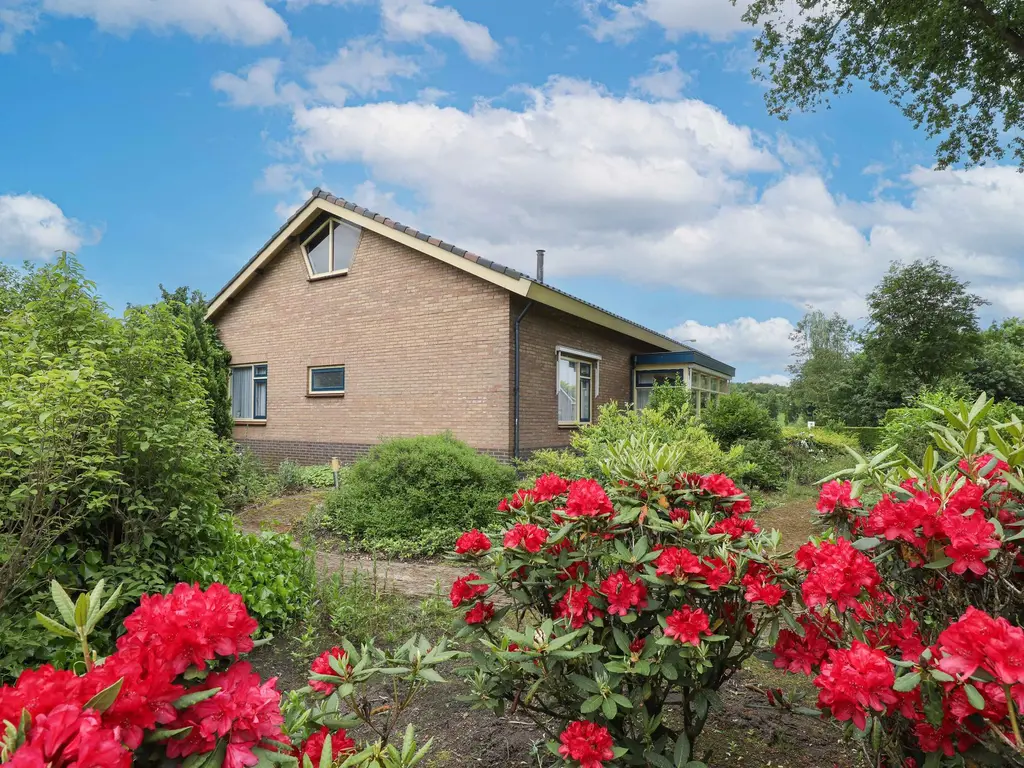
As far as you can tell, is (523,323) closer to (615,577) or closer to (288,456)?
(288,456)

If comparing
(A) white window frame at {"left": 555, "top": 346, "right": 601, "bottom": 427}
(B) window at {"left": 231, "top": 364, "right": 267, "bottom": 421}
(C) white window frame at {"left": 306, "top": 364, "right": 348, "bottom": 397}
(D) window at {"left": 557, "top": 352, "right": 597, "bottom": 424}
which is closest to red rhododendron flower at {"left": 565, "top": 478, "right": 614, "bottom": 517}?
(A) white window frame at {"left": 555, "top": 346, "right": 601, "bottom": 427}

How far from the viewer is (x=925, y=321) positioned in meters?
23.0

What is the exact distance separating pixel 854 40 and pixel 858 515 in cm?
1525

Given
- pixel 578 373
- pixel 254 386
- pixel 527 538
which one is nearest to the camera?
pixel 527 538

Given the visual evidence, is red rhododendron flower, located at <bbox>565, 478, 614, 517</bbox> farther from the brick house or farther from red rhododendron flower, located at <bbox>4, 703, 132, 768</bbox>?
the brick house

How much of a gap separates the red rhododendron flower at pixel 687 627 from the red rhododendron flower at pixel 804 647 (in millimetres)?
350

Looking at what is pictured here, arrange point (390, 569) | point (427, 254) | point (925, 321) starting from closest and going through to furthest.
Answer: point (390, 569) → point (427, 254) → point (925, 321)

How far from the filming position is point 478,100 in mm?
9938

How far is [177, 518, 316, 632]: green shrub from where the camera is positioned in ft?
11.8

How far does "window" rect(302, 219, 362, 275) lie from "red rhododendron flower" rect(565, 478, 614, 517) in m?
12.1

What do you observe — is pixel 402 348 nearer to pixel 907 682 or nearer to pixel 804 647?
pixel 804 647

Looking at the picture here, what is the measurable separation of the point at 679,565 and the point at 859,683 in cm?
55

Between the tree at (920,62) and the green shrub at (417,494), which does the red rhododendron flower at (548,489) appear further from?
the tree at (920,62)

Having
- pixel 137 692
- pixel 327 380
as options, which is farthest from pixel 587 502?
pixel 327 380
